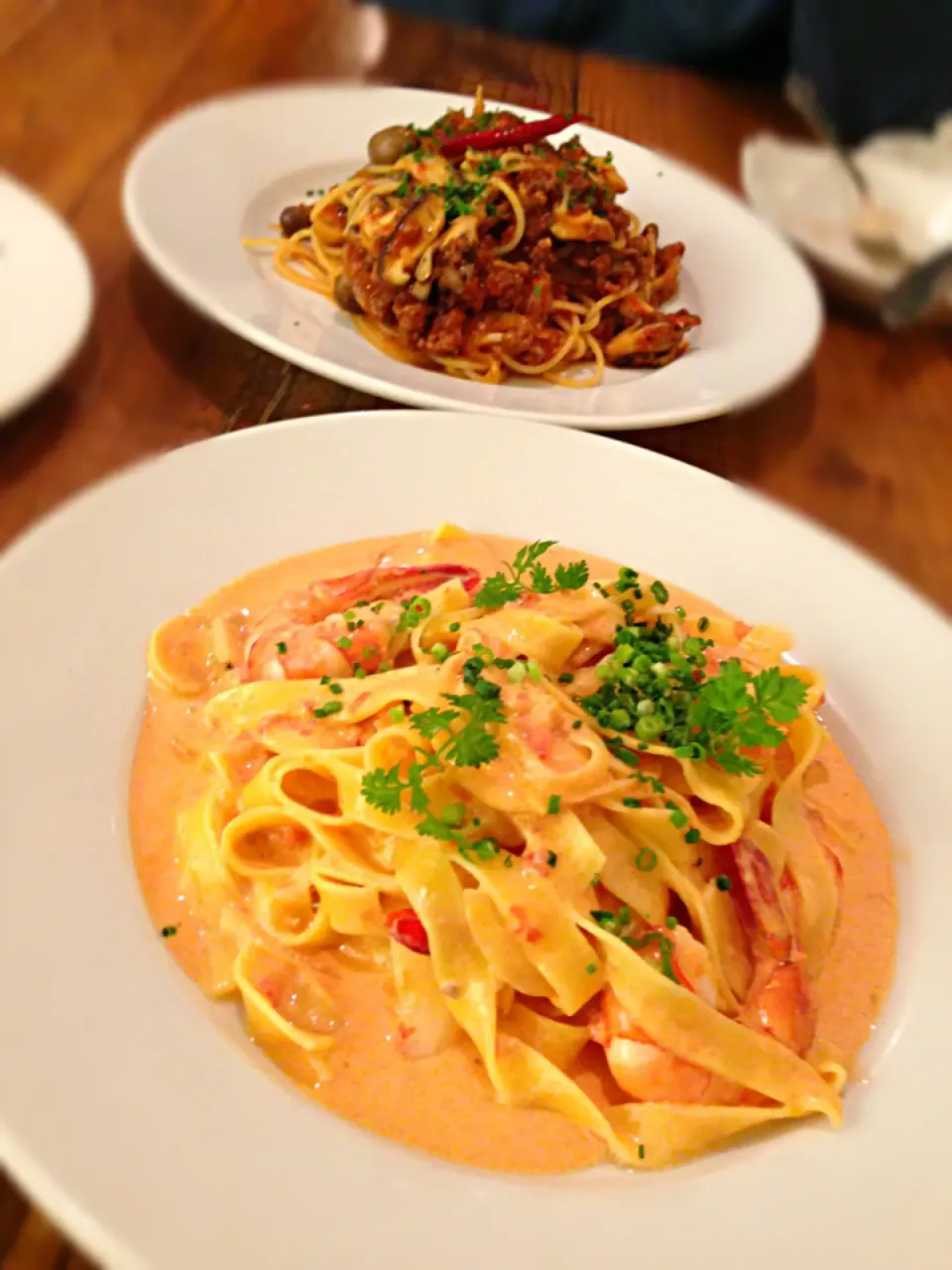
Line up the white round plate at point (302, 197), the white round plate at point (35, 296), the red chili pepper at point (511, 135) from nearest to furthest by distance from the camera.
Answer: the white round plate at point (35, 296), the white round plate at point (302, 197), the red chili pepper at point (511, 135)

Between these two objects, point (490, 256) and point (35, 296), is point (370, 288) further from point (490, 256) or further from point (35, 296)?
point (35, 296)

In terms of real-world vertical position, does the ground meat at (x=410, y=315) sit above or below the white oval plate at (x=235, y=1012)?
above

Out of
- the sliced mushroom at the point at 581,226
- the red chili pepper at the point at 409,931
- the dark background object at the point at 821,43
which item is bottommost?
the red chili pepper at the point at 409,931

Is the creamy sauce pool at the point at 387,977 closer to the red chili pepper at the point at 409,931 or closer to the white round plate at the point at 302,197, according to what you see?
the red chili pepper at the point at 409,931

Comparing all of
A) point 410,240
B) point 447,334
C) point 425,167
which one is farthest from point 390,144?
point 447,334

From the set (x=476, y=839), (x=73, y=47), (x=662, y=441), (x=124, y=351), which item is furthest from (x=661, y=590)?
(x=73, y=47)

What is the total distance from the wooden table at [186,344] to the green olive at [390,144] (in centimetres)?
12

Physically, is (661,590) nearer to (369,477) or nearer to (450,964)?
(369,477)

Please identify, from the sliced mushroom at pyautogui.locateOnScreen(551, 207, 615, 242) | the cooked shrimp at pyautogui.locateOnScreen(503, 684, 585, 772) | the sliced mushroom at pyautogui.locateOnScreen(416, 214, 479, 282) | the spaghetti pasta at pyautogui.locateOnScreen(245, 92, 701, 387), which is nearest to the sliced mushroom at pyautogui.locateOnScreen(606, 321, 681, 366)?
the spaghetti pasta at pyautogui.locateOnScreen(245, 92, 701, 387)

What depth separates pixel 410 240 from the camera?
156 centimetres

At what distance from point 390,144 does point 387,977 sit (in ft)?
3.36

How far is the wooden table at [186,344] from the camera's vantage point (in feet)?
2.98

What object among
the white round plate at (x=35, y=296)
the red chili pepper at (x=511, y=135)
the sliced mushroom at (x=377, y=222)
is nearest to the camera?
the white round plate at (x=35, y=296)

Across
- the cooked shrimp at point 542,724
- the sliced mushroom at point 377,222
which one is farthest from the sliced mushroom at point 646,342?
the cooked shrimp at point 542,724
